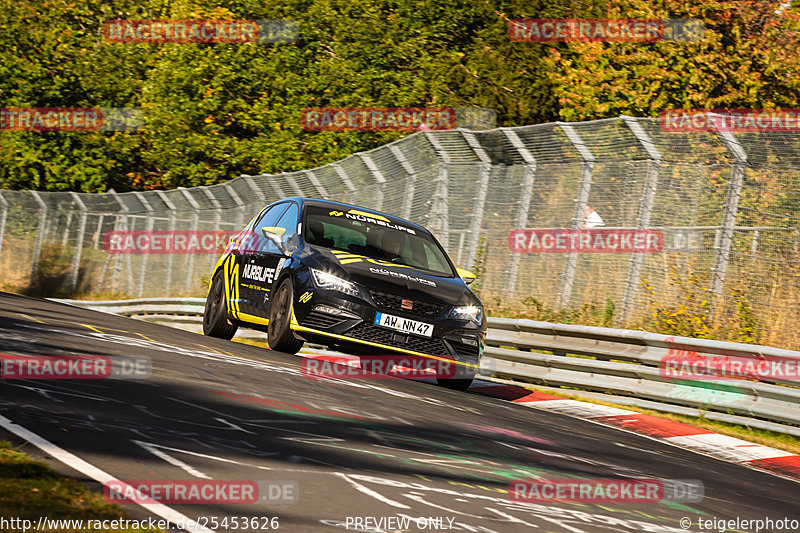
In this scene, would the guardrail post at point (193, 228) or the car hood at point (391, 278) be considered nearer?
the car hood at point (391, 278)

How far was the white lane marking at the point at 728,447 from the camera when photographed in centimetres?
930

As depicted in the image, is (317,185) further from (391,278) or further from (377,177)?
(391,278)

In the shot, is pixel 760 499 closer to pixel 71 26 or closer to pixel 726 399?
pixel 726 399

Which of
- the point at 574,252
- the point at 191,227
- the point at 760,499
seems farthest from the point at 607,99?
the point at 760,499

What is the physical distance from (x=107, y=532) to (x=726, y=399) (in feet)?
27.0

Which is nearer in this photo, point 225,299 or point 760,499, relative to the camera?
point 760,499

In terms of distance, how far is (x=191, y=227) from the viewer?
1028 inches

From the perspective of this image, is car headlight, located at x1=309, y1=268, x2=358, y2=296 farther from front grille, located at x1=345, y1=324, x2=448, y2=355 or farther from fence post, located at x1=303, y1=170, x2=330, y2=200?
fence post, located at x1=303, y1=170, x2=330, y2=200

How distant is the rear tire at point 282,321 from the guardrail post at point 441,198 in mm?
6007

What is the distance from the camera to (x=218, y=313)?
45.9ft

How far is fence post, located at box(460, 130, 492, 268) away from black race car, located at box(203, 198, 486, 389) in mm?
3753

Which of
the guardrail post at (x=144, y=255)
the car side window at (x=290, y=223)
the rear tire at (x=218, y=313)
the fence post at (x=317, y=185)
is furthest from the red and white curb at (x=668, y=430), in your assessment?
the guardrail post at (x=144, y=255)

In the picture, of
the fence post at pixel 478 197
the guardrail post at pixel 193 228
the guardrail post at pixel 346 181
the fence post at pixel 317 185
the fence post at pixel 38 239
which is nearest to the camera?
the fence post at pixel 478 197

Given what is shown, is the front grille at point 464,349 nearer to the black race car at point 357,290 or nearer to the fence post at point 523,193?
the black race car at point 357,290
